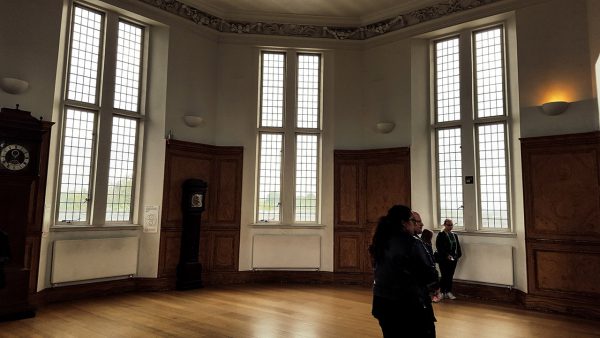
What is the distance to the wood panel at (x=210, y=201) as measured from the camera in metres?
6.74

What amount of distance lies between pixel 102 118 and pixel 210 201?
226 cm

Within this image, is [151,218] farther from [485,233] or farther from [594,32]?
[594,32]

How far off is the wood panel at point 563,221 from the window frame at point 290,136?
351 cm

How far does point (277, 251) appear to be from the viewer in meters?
7.37

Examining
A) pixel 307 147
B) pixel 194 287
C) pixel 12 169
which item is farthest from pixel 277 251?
pixel 12 169

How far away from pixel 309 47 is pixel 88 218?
490 cm

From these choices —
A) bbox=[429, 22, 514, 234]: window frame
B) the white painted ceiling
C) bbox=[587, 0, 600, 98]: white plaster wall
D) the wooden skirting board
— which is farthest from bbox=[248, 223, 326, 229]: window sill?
bbox=[587, 0, 600, 98]: white plaster wall

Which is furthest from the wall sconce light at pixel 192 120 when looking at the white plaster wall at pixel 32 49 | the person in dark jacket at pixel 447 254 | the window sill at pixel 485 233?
the window sill at pixel 485 233

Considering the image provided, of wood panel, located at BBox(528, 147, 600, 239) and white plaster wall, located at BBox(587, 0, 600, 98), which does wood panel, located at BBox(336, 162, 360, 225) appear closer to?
wood panel, located at BBox(528, 147, 600, 239)

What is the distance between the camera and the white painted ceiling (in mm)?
7211

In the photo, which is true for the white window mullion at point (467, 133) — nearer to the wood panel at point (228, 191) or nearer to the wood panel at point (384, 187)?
the wood panel at point (384, 187)

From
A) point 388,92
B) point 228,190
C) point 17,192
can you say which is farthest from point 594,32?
point 17,192

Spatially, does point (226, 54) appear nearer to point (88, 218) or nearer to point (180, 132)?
point (180, 132)

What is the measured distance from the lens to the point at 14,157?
479 centimetres
